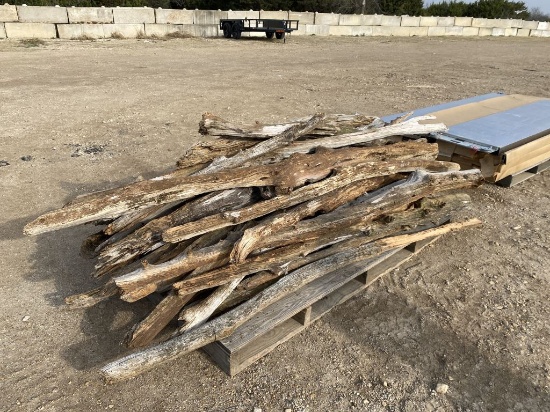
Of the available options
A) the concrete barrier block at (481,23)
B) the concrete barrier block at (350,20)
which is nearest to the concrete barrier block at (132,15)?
the concrete barrier block at (350,20)

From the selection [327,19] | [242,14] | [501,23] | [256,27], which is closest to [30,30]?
[256,27]

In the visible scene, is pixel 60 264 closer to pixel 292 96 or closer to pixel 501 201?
pixel 501 201

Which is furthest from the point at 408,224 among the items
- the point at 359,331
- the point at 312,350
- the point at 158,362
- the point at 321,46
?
the point at 321,46

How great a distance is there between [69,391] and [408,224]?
299 centimetres

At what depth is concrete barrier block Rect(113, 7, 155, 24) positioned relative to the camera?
2230cm

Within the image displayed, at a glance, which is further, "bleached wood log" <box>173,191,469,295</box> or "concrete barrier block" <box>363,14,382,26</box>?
"concrete barrier block" <box>363,14,382,26</box>

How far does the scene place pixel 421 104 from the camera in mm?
10297

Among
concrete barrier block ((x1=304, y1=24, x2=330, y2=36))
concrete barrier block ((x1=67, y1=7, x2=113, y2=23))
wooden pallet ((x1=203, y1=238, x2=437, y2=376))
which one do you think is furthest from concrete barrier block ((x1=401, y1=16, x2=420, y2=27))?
wooden pallet ((x1=203, y1=238, x2=437, y2=376))

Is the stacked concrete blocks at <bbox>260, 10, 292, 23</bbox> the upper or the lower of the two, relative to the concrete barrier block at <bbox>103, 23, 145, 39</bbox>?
upper

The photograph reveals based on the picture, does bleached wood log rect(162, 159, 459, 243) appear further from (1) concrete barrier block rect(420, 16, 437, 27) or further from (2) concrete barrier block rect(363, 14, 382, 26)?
(1) concrete barrier block rect(420, 16, 437, 27)

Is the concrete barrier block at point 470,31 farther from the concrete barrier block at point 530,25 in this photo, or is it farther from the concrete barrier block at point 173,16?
the concrete barrier block at point 173,16

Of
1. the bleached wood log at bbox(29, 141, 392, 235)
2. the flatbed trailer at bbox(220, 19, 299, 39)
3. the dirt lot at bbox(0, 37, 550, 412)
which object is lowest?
the dirt lot at bbox(0, 37, 550, 412)

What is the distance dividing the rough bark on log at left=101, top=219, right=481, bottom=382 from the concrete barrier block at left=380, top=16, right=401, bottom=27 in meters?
31.8

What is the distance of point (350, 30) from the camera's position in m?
29.9
